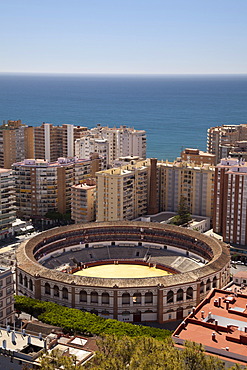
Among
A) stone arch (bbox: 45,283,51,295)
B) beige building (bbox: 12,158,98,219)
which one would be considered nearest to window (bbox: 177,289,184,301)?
stone arch (bbox: 45,283,51,295)

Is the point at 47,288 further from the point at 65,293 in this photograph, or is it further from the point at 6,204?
the point at 6,204

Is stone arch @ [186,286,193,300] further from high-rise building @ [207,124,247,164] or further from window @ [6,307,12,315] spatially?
high-rise building @ [207,124,247,164]

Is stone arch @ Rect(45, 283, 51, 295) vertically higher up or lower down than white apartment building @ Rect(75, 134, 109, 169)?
lower down

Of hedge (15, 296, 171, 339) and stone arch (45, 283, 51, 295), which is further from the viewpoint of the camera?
stone arch (45, 283, 51, 295)

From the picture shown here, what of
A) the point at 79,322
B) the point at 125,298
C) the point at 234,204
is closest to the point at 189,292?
the point at 125,298

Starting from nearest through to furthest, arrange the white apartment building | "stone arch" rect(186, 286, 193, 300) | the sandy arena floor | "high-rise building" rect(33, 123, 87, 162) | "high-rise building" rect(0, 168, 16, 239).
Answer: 1. "stone arch" rect(186, 286, 193, 300)
2. the sandy arena floor
3. "high-rise building" rect(0, 168, 16, 239)
4. the white apartment building
5. "high-rise building" rect(33, 123, 87, 162)


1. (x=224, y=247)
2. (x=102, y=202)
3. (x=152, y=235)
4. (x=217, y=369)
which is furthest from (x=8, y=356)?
(x=102, y=202)

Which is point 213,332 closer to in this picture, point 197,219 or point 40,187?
point 197,219
